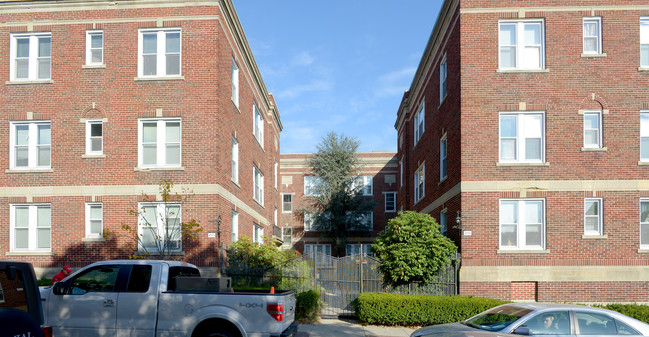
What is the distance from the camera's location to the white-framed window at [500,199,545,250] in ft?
55.0

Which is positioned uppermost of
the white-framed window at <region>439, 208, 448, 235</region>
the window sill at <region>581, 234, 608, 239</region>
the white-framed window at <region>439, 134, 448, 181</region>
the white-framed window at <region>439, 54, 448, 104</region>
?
the white-framed window at <region>439, 54, 448, 104</region>

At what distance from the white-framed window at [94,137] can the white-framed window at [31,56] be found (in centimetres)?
249

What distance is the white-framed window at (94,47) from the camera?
18578 mm

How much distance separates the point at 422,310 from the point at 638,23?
39.6 ft

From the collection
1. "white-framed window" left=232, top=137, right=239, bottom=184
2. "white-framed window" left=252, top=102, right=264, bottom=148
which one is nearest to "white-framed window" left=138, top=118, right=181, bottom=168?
"white-framed window" left=232, top=137, right=239, bottom=184

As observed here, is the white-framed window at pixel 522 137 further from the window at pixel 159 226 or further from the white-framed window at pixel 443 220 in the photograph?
the window at pixel 159 226

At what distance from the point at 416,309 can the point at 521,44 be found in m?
9.68

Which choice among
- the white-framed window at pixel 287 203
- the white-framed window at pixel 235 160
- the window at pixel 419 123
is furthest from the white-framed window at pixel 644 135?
the white-framed window at pixel 287 203

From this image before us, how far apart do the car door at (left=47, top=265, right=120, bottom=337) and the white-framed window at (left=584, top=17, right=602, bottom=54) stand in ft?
53.5

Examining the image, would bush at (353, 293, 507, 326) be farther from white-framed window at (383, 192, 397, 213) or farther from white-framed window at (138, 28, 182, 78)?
white-framed window at (383, 192, 397, 213)

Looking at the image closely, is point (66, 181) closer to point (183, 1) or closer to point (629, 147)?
point (183, 1)

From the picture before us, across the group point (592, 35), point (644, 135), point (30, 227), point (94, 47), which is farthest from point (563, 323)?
point (94, 47)

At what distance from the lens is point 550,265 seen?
16406mm

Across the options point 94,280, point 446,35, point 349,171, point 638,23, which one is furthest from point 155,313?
point 349,171
